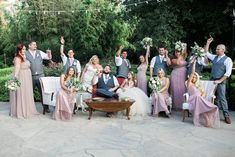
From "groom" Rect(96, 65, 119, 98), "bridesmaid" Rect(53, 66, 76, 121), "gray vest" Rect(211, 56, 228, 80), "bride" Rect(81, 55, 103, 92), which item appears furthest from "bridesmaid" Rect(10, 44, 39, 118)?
"gray vest" Rect(211, 56, 228, 80)

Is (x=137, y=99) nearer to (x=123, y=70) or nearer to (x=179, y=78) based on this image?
(x=179, y=78)

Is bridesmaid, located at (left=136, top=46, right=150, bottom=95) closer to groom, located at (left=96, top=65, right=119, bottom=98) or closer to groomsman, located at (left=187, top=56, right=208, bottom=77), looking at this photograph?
groom, located at (left=96, top=65, right=119, bottom=98)

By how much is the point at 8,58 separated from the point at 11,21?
2.44 m

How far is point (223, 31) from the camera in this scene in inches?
545

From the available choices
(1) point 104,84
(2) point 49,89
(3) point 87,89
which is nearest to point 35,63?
(2) point 49,89

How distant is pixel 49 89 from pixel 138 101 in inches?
86.2

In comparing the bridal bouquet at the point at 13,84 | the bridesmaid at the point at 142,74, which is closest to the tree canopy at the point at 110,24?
the bridesmaid at the point at 142,74

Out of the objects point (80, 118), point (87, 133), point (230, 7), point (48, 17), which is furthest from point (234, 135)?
point (48, 17)

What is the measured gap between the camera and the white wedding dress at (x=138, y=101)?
9.05 m

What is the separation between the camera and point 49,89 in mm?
9430

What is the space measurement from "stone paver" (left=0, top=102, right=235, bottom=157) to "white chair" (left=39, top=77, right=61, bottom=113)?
18.6 inches

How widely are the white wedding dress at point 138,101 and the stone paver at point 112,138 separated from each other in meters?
0.28

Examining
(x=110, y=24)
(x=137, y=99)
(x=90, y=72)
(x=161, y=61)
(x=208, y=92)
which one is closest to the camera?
(x=208, y=92)

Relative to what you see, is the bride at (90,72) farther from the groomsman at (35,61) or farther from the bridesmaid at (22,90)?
the bridesmaid at (22,90)
